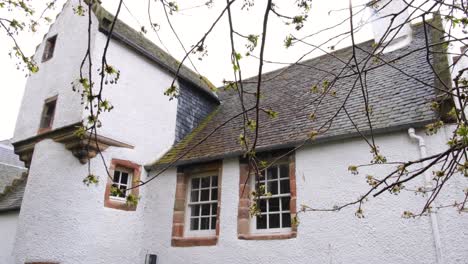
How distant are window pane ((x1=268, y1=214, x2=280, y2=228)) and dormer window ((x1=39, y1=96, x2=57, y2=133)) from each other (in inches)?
210

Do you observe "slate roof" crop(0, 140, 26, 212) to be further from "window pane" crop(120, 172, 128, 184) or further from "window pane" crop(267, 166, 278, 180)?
"window pane" crop(267, 166, 278, 180)

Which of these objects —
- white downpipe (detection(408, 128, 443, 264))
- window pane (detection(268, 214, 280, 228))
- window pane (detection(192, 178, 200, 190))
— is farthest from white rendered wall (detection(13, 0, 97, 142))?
white downpipe (detection(408, 128, 443, 264))

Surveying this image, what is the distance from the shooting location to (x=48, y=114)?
30.3 feet

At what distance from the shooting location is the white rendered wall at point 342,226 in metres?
5.81

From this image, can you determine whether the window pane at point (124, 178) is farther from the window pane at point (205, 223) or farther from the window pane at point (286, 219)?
the window pane at point (286, 219)

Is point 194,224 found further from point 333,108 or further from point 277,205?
point 333,108

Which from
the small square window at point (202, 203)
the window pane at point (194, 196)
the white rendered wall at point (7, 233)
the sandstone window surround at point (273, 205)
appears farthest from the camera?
the white rendered wall at point (7, 233)

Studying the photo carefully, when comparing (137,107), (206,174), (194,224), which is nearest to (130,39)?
(137,107)

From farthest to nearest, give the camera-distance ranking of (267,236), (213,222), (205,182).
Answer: (205,182) < (213,222) < (267,236)

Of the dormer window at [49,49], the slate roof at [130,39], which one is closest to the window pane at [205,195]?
the slate roof at [130,39]

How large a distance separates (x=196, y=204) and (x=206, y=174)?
687 millimetres

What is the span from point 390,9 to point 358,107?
3.92 m

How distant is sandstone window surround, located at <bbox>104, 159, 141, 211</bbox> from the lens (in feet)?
27.3

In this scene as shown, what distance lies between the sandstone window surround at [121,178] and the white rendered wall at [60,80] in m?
1.34
